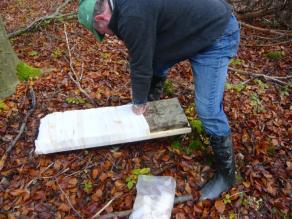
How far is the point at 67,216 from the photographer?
9.33 ft

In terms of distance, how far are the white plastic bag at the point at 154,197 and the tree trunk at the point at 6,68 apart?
7.53 ft

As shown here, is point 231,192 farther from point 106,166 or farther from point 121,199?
point 106,166

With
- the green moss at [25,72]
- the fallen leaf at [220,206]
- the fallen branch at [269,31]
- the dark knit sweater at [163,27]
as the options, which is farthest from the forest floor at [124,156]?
the fallen branch at [269,31]

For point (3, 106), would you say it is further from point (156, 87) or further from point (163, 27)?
point (163, 27)

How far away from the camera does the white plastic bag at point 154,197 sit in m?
2.75

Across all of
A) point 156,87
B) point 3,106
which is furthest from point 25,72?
point 156,87

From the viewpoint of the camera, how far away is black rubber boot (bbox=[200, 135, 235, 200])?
2.97 meters

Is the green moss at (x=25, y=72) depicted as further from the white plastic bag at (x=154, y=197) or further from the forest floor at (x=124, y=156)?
the white plastic bag at (x=154, y=197)

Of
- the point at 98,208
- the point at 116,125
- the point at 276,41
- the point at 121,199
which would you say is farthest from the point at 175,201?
the point at 276,41

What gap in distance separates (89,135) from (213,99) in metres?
1.34

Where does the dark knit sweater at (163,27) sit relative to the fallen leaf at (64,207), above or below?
above

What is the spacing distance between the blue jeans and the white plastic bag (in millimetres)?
775

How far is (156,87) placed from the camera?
379 cm

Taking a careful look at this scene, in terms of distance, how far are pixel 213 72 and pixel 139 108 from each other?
0.93 metres
